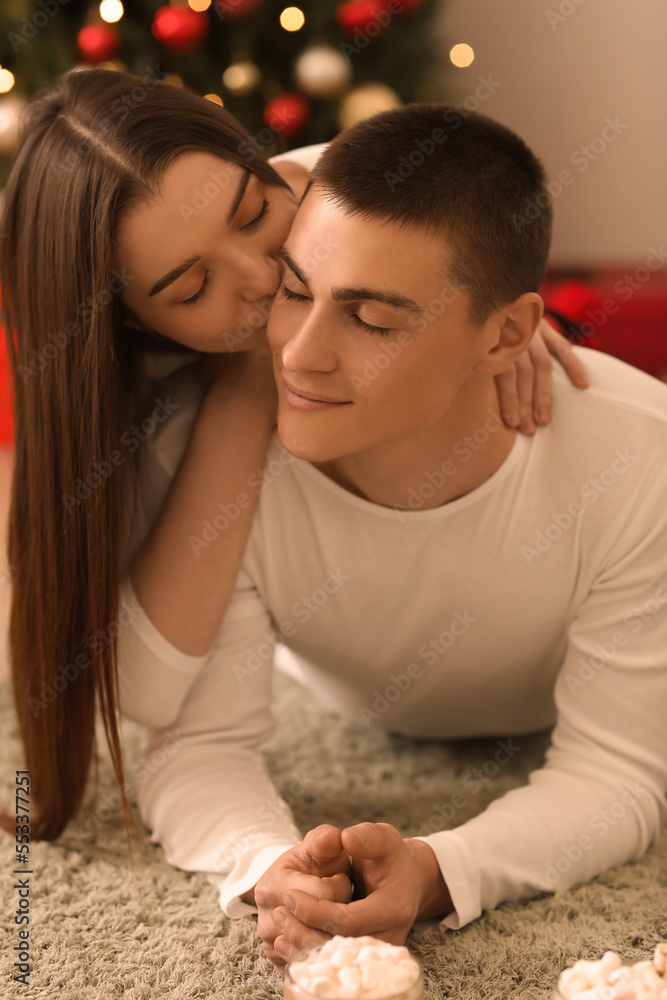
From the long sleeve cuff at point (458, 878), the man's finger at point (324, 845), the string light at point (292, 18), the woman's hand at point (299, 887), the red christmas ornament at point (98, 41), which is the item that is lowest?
the long sleeve cuff at point (458, 878)

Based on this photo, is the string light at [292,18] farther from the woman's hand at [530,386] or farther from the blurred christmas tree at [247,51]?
the woman's hand at [530,386]

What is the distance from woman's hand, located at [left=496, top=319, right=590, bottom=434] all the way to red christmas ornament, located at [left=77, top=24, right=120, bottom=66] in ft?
5.92

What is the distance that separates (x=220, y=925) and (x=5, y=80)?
2.31m

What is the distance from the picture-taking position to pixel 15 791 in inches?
56.0

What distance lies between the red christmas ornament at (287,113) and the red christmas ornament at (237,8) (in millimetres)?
227

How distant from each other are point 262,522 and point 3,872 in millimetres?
544

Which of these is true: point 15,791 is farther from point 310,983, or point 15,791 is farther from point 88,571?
point 310,983

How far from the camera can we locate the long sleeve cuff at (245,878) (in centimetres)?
105

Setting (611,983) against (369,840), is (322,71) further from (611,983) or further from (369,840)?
(611,983)

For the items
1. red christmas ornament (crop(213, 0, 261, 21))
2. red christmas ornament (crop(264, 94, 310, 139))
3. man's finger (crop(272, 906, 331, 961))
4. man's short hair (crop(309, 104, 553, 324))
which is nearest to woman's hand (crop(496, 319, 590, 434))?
man's short hair (crop(309, 104, 553, 324))

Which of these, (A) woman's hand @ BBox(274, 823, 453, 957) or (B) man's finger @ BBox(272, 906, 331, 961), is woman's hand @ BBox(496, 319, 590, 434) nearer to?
(A) woman's hand @ BBox(274, 823, 453, 957)

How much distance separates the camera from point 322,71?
2600 millimetres

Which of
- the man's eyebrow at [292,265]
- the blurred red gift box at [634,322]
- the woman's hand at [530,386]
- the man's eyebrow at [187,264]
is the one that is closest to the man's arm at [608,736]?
the woman's hand at [530,386]

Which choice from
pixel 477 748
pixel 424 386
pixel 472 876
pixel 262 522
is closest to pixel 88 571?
pixel 262 522
